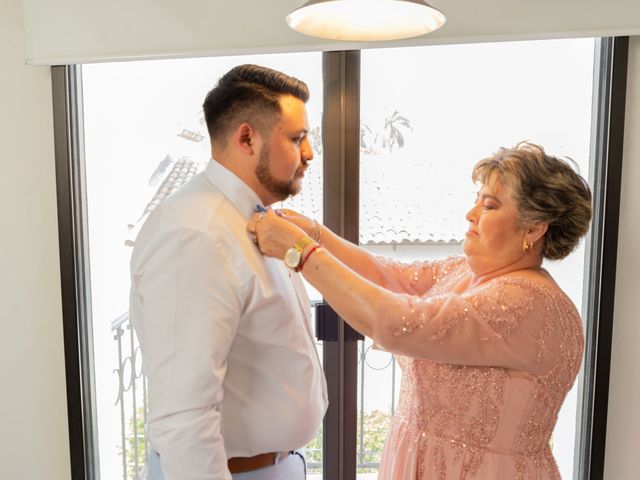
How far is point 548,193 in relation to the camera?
1.39 m

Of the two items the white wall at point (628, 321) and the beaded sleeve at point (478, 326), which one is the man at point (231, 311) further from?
the white wall at point (628, 321)

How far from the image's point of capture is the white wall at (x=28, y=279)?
6.85ft

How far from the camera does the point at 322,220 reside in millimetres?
2086

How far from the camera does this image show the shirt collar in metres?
1.39

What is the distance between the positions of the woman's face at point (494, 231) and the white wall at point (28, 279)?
1.49 m

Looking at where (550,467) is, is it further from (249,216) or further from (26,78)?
(26,78)

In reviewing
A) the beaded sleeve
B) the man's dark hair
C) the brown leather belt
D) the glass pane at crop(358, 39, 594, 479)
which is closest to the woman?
the beaded sleeve

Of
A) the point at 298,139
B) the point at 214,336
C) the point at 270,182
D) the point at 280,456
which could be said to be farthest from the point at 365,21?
the point at 280,456

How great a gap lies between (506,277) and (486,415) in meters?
0.34

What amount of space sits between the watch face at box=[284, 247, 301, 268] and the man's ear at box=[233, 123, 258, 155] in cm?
24

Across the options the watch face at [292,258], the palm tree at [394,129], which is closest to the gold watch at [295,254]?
the watch face at [292,258]

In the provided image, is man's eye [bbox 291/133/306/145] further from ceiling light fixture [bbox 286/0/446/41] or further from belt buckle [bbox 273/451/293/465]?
belt buckle [bbox 273/451/293/465]

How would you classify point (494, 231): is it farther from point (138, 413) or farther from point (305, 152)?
point (138, 413)

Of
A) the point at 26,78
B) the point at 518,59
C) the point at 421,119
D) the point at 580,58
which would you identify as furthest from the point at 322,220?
the point at 26,78
